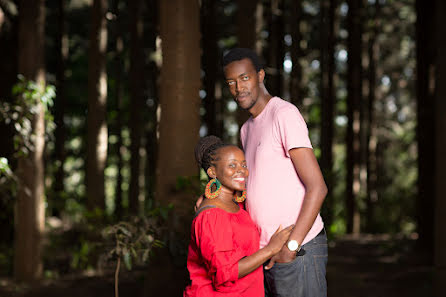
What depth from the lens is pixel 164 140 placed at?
621 cm

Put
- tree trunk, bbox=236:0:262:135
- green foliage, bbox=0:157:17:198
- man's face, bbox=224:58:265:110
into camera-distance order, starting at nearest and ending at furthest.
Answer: man's face, bbox=224:58:265:110 < green foliage, bbox=0:157:17:198 < tree trunk, bbox=236:0:262:135

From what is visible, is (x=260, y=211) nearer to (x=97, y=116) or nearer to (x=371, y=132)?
(x=97, y=116)

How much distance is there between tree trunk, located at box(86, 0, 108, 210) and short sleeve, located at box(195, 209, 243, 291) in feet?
29.5

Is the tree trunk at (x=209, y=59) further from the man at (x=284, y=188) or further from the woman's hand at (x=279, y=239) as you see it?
the woman's hand at (x=279, y=239)

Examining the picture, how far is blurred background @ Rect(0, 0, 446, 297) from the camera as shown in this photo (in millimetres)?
6160

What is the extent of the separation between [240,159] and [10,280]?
9005 millimetres

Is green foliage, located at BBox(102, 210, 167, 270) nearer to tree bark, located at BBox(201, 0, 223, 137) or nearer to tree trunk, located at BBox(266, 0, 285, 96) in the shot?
tree trunk, located at BBox(266, 0, 285, 96)

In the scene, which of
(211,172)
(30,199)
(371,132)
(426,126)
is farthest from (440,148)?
(371,132)

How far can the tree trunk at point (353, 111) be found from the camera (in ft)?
59.9

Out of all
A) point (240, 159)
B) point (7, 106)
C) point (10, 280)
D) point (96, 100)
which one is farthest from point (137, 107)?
point (240, 159)

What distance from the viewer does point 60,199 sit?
48.2 ft

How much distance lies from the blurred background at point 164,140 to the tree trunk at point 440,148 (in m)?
0.02

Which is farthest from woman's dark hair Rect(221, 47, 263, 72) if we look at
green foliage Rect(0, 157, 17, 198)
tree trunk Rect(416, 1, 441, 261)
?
tree trunk Rect(416, 1, 441, 261)

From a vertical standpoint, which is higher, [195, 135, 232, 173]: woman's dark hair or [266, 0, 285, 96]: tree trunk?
[266, 0, 285, 96]: tree trunk
